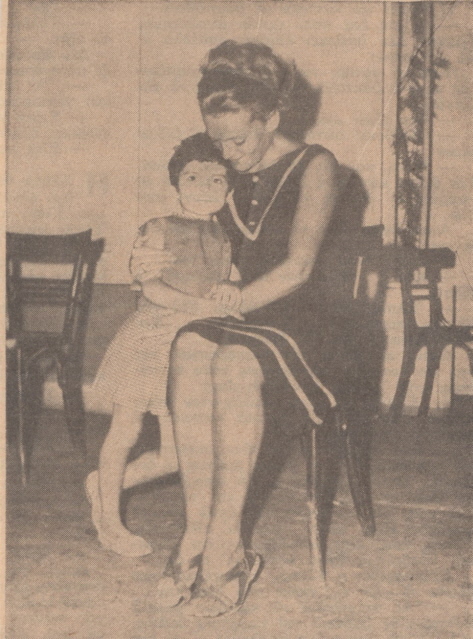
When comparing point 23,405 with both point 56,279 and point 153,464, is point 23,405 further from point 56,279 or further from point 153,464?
point 153,464

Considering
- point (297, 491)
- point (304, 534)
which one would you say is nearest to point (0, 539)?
point (304, 534)

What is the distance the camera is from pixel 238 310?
1473 millimetres

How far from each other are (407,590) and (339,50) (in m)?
1.29

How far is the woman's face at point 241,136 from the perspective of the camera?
148cm

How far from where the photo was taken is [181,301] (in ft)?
4.89

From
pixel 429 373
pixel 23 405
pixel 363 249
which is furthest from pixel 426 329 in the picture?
pixel 23 405

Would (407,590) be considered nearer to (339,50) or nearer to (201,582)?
(201,582)

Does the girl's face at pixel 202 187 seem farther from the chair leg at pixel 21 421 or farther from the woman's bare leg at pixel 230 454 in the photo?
the chair leg at pixel 21 421

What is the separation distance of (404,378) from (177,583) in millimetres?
1318

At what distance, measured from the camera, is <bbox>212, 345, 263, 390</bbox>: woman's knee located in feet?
4.62

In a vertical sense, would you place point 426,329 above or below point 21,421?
above

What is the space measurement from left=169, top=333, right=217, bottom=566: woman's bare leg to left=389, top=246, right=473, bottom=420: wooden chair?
1.21m

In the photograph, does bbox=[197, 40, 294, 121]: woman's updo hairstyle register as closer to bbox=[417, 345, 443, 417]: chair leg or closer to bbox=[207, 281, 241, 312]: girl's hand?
bbox=[207, 281, 241, 312]: girl's hand

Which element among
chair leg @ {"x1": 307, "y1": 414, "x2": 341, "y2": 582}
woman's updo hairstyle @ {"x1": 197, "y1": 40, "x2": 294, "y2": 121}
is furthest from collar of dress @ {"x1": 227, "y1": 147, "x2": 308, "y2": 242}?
chair leg @ {"x1": 307, "y1": 414, "x2": 341, "y2": 582}
